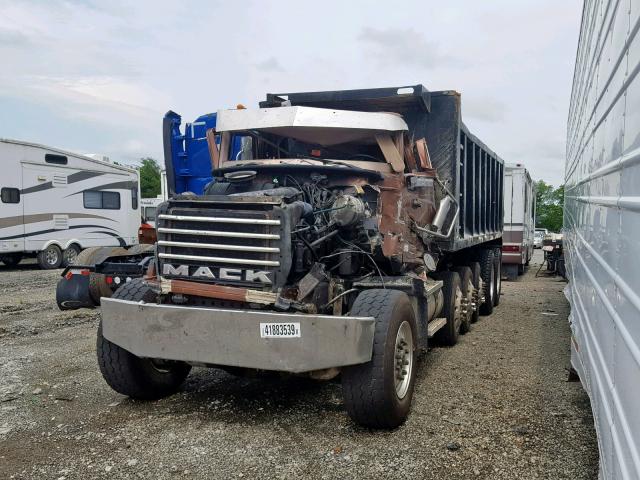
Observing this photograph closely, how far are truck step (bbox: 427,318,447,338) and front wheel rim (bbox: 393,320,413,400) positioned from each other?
847 mm

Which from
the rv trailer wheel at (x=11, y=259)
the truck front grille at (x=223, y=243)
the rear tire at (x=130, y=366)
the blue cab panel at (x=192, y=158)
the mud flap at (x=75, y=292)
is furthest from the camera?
the rv trailer wheel at (x=11, y=259)

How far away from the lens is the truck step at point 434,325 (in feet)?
18.5

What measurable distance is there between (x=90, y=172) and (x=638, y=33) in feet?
56.0

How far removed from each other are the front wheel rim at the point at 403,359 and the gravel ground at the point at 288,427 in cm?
27

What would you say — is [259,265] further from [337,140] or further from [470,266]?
[470,266]

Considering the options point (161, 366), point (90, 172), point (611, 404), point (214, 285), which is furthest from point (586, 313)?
point (90, 172)

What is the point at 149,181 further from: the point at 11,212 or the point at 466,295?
the point at 466,295

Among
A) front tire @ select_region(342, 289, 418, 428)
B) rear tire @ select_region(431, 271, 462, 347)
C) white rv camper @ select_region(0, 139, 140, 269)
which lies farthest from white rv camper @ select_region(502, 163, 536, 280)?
front tire @ select_region(342, 289, 418, 428)

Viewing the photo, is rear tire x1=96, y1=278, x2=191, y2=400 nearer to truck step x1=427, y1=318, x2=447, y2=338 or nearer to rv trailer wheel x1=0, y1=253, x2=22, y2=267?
truck step x1=427, y1=318, x2=447, y2=338

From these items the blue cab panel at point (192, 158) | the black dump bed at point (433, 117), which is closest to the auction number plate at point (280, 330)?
the black dump bed at point (433, 117)

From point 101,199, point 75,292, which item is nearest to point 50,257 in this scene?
point 101,199

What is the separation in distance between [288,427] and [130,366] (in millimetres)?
1373

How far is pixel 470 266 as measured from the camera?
8867 mm

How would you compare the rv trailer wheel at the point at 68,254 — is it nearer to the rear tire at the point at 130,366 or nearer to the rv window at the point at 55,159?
the rv window at the point at 55,159
